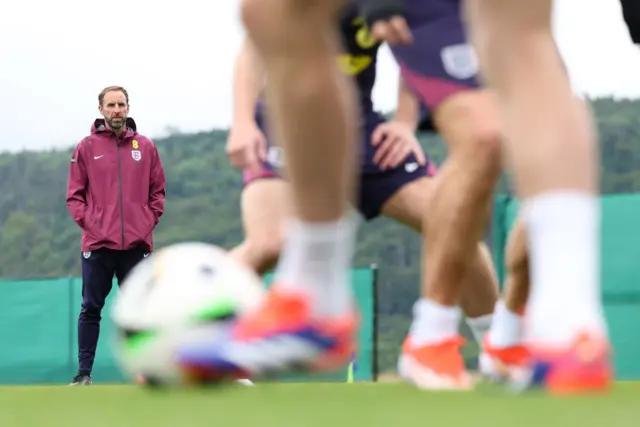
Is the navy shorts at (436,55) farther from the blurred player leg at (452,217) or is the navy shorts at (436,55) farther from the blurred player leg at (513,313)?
the blurred player leg at (513,313)

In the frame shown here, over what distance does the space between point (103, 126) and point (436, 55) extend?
15.7ft

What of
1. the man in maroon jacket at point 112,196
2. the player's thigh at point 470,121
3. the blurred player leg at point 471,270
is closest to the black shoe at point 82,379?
the man in maroon jacket at point 112,196

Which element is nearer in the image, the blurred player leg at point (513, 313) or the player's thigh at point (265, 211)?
the blurred player leg at point (513, 313)

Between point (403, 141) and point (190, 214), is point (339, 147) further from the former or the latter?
point (190, 214)

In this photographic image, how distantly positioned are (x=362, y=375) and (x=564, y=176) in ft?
25.7

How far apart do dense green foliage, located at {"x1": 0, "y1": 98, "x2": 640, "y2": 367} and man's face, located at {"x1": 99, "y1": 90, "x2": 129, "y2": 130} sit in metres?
4.37

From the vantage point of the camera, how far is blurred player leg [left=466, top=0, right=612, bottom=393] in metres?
2.07

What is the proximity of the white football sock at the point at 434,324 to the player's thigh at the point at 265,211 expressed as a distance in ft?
3.95

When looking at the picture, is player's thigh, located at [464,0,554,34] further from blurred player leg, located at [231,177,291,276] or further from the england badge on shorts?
blurred player leg, located at [231,177,291,276]

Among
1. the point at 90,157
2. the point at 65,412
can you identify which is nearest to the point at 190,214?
the point at 90,157

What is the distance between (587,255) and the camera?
214 cm

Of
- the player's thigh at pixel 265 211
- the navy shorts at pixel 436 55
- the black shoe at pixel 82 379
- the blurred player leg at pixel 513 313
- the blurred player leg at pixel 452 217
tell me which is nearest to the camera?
the blurred player leg at pixel 452 217

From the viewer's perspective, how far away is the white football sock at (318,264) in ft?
8.71

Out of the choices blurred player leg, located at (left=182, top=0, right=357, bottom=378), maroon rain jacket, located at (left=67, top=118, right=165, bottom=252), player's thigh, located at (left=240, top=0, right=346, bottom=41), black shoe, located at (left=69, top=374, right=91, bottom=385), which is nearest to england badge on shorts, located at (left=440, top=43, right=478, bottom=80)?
blurred player leg, located at (left=182, top=0, right=357, bottom=378)
